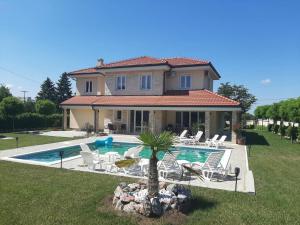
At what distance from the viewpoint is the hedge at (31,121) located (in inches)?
1201

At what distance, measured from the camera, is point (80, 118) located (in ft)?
109

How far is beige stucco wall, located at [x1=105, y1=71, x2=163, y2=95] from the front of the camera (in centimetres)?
2852

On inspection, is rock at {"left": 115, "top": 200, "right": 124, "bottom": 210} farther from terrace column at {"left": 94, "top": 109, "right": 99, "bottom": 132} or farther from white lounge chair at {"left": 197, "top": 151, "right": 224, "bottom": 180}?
terrace column at {"left": 94, "top": 109, "right": 99, "bottom": 132}

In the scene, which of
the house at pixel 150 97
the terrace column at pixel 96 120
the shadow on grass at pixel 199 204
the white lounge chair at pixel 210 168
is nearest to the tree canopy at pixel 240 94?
the house at pixel 150 97

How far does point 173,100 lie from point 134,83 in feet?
19.1

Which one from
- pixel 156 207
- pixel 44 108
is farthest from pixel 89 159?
pixel 44 108

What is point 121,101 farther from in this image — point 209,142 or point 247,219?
point 247,219

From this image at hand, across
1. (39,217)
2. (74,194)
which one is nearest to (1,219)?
(39,217)

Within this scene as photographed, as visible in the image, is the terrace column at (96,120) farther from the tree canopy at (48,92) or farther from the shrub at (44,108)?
the tree canopy at (48,92)

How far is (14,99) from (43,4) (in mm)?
15992

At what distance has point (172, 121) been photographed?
29.3 m

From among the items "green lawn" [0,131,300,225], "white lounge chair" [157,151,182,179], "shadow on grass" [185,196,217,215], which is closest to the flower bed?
"shadow on grass" [185,196,217,215]

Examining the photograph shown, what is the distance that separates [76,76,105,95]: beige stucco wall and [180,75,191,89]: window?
10402 mm

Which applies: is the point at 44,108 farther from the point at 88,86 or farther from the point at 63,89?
the point at 63,89
